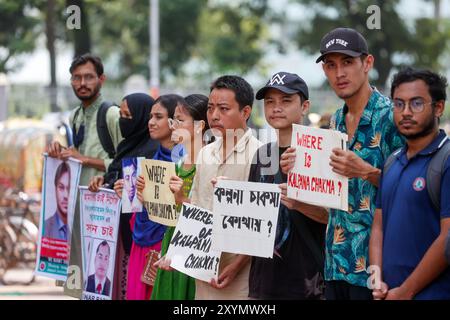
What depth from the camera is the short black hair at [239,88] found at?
22.7ft

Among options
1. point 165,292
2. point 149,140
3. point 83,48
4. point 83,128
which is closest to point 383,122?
point 165,292

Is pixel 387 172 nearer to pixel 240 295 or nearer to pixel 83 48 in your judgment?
pixel 240 295

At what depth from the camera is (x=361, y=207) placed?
5.93 m

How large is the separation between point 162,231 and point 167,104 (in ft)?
3.10

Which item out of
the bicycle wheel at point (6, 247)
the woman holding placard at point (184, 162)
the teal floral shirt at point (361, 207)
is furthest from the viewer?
the bicycle wheel at point (6, 247)

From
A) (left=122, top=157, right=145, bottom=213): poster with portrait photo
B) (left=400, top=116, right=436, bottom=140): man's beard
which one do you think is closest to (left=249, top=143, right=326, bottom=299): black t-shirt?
(left=400, top=116, right=436, bottom=140): man's beard

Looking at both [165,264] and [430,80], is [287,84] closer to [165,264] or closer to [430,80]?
[430,80]

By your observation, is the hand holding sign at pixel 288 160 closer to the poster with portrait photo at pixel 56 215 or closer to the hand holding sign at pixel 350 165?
the hand holding sign at pixel 350 165

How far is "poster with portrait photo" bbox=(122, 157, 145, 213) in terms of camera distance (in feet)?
27.1

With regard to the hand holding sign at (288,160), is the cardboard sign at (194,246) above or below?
below

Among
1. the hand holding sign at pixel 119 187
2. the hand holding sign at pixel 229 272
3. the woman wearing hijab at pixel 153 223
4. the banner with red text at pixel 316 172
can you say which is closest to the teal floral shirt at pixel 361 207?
the banner with red text at pixel 316 172

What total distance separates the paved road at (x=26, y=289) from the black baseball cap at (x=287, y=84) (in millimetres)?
6395

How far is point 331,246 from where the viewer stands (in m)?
6.00

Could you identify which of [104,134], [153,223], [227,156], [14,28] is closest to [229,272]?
[227,156]
